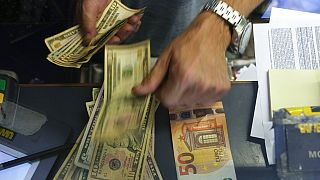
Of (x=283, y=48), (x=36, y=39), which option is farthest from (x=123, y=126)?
(x=36, y=39)

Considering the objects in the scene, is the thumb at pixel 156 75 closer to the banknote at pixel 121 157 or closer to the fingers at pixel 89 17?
the banknote at pixel 121 157

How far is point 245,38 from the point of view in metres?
0.90

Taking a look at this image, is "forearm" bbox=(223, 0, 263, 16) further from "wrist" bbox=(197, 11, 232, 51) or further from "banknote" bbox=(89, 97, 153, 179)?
"banknote" bbox=(89, 97, 153, 179)

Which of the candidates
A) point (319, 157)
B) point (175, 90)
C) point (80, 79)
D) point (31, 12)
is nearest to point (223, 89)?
point (175, 90)

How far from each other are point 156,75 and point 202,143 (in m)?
0.17

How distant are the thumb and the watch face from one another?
0.55 feet

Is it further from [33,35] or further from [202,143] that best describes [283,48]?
[33,35]

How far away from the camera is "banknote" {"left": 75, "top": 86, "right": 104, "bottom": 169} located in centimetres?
83

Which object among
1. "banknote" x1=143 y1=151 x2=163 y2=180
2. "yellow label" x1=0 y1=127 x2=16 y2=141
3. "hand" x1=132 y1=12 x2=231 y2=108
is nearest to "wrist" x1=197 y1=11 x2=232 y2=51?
"hand" x1=132 y1=12 x2=231 y2=108

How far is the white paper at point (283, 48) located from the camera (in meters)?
0.89

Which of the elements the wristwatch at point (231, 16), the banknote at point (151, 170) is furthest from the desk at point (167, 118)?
the wristwatch at point (231, 16)

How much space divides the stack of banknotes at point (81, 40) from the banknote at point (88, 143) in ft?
0.36

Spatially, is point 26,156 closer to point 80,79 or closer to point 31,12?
point 80,79

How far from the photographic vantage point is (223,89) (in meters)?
0.75
